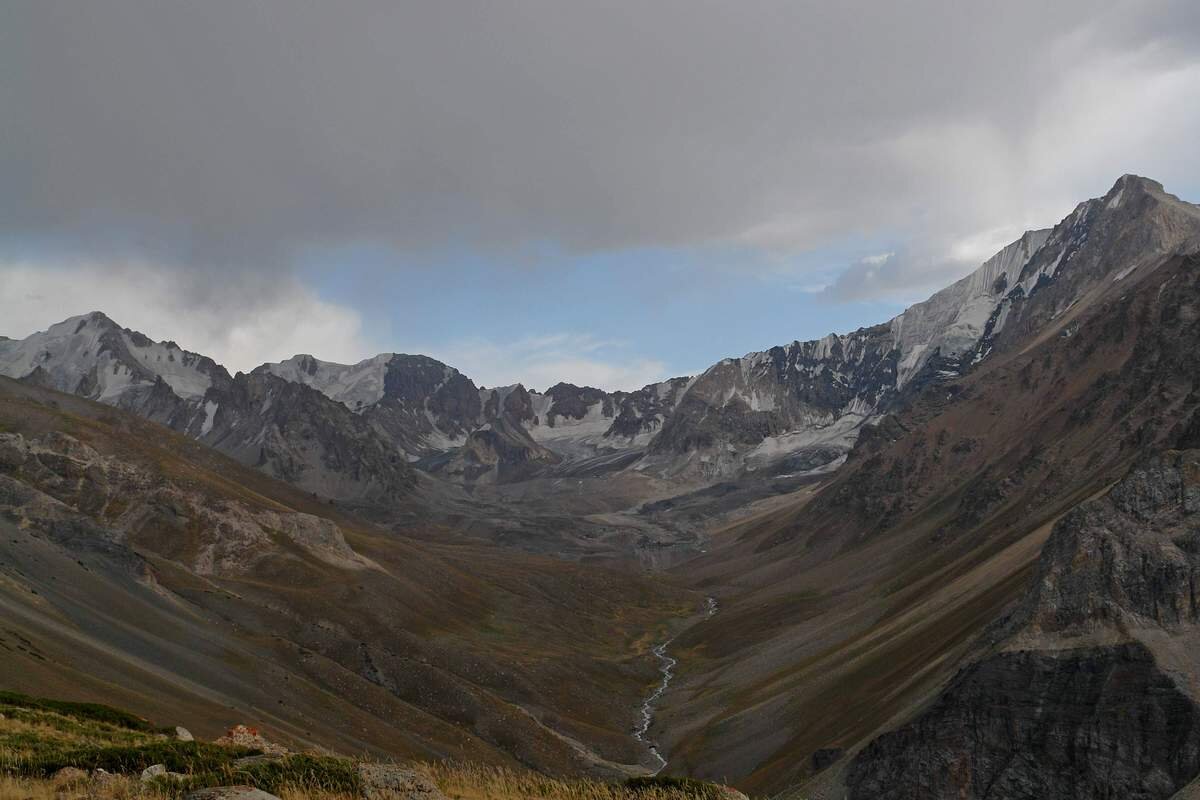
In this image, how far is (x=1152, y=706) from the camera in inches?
1642

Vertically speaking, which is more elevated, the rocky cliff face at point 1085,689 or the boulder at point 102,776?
the boulder at point 102,776

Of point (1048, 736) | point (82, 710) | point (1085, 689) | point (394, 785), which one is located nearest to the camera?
point (394, 785)

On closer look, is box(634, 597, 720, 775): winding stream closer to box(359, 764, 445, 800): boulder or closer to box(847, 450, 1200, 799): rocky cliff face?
→ box(847, 450, 1200, 799): rocky cliff face

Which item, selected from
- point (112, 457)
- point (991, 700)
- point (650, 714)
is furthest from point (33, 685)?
point (112, 457)

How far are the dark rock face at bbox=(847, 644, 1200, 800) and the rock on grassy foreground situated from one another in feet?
93.6

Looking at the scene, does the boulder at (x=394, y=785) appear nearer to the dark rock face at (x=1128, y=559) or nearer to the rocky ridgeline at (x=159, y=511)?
the dark rock face at (x=1128, y=559)

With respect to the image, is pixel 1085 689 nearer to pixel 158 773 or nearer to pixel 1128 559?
pixel 1128 559

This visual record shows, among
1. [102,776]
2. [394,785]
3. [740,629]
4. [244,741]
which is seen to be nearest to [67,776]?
[102,776]

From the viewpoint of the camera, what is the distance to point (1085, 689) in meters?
45.0

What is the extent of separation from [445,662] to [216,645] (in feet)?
119

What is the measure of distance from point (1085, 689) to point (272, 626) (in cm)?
8075

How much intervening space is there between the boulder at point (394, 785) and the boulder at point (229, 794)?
2522 millimetres

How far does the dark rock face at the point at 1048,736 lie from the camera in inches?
1607

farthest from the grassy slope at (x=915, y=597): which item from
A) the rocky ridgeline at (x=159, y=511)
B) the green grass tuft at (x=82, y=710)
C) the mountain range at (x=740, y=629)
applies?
the rocky ridgeline at (x=159, y=511)
